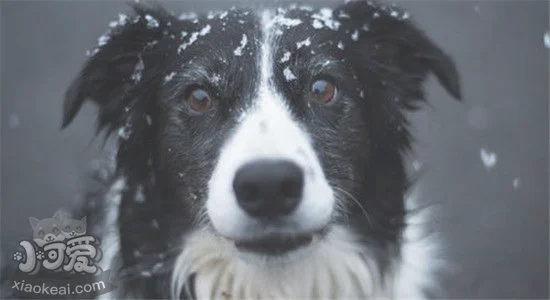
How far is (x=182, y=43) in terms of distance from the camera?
3.16 m

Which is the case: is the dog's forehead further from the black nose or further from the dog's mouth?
the dog's mouth

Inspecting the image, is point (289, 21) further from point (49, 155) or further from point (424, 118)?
point (49, 155)

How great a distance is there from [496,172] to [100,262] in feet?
10.2

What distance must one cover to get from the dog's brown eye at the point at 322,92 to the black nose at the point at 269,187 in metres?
A: 0.48

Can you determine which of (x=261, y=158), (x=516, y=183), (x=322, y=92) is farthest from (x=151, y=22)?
(x=516, y=183)

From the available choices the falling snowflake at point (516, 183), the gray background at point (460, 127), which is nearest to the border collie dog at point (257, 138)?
the gray background at point (460, 127)

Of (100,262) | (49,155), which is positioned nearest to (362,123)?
(100,262)

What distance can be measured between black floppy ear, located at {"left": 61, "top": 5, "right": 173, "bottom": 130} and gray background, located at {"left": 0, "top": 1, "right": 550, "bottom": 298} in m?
1.25

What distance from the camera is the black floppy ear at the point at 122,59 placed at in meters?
3.23

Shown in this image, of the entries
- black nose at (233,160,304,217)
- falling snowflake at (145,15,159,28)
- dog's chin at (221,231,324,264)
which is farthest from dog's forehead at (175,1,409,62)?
dog's chin at (221,231,324,264)

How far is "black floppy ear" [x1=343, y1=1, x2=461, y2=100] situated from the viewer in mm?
3297

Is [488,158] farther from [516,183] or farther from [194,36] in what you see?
[194,36]

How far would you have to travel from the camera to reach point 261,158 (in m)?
2.55

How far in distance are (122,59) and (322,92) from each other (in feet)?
2.96
